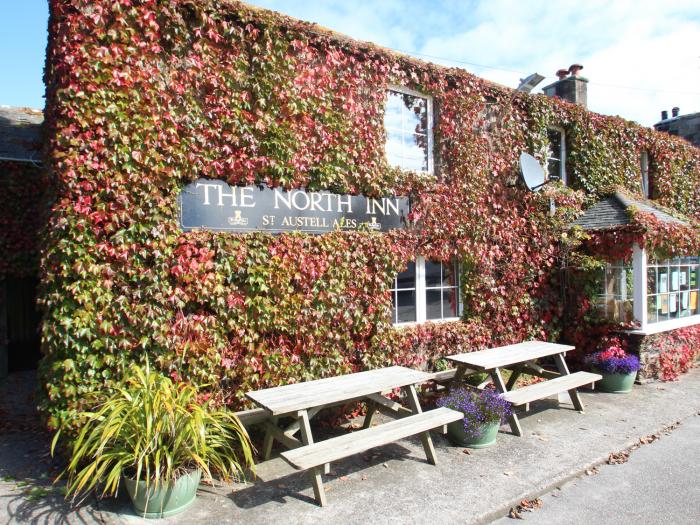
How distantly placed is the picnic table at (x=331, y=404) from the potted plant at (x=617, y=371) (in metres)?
3.83

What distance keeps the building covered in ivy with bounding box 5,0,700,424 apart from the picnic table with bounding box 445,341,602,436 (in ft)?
2.93

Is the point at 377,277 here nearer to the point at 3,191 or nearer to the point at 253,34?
the point at 253,34

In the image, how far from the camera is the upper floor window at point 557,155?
9422 millimetres

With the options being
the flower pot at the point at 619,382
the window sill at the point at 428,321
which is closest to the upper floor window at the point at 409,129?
the window sill at the point at 428,321

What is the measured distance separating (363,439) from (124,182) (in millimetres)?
3334

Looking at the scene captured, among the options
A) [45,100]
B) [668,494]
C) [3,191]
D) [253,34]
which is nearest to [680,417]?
[668,494]

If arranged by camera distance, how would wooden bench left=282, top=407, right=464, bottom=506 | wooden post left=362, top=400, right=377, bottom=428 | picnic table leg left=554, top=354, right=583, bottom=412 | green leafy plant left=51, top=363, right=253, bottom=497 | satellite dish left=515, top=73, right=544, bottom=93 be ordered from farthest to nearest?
satellite dish left=515, top=73, right=544, bottom=93
picnic table leg left=554, top=354, right=583, bottom=412
wooden post left=362, top=400, right=377, bottom=428
wooden bench left=282, top=407, right=464, bottom=506
green leafy plant left=51, top=363, right=253, bottom=497

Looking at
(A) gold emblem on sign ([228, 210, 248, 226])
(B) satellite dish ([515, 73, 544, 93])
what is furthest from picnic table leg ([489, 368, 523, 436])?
(B) satellite dish ([515, 73, 544, 93])

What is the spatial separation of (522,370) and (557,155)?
16.5ft

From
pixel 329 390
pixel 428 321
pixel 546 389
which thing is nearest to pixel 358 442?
pixel 329 390

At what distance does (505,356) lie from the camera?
6.18 metres

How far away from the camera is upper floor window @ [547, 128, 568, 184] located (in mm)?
9422

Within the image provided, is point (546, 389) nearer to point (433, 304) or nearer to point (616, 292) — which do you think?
point (433, 304)

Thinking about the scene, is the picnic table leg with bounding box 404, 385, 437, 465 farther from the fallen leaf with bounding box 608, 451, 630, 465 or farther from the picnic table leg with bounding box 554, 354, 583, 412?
the picnic table leg with bounding box 554, 354, 583, 412
